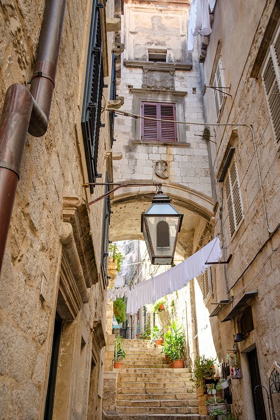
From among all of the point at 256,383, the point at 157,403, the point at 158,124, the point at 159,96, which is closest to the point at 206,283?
the point at 157,403

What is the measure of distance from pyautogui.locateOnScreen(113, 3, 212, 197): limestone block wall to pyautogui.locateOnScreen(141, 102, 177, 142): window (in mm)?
183

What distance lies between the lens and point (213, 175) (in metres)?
11.4

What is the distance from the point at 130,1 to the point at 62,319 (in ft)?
47.3

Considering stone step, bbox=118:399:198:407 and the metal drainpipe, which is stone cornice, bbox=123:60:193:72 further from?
the metal drainpipe

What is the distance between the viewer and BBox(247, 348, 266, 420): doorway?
23.8 feet

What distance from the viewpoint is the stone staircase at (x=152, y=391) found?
9536mm

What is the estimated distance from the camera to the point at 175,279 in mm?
9297

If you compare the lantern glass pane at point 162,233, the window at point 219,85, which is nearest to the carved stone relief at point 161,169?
the window at point 219,85

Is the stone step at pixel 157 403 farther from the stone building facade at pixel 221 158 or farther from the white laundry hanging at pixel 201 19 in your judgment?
the white laundry hanging at pixel 201 19

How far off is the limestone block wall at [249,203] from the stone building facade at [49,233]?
11.0 feet

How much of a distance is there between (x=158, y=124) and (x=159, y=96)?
1313 mm

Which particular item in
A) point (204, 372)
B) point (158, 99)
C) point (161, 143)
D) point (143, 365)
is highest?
point (158, 99)

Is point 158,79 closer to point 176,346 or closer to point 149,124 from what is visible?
point 149,124

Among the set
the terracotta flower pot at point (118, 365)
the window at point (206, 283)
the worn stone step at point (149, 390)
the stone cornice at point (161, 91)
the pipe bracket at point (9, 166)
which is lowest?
the pipe bracket at point (9, 166)
